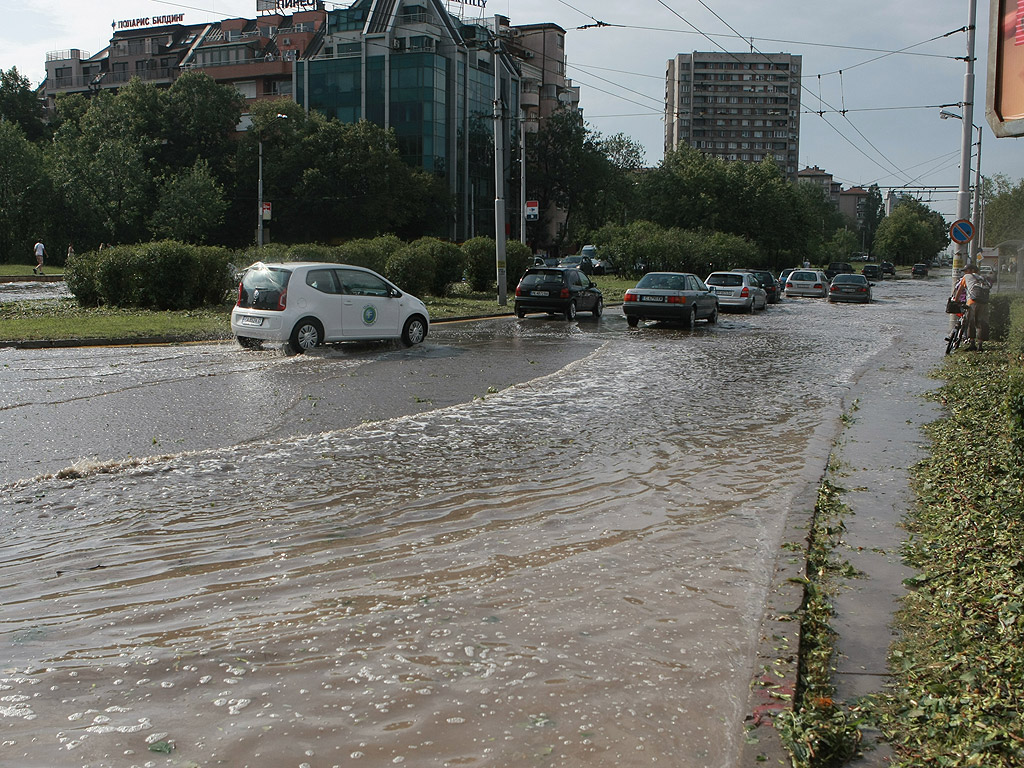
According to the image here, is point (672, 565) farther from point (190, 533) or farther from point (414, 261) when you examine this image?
point (414, 261)

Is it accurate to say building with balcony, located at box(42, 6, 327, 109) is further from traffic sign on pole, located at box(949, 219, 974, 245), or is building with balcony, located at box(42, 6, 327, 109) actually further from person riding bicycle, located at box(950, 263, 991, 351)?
person riding bicycle, located at box(950, 263, 991, 351)

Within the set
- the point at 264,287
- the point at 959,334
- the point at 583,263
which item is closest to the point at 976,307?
the point at 959,334

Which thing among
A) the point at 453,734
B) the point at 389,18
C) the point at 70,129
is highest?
the point at 389,18

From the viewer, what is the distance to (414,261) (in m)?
30.2

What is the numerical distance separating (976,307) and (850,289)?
28666 mm

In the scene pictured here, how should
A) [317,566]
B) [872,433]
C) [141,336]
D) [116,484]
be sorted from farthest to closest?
[141,336]
[872,433]
[116,484]
[317,566]

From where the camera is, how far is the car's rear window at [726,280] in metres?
37.0

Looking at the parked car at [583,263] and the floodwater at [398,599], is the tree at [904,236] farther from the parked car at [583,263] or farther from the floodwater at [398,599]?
the floodwater at [398,599]

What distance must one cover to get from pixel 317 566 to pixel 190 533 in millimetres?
1101

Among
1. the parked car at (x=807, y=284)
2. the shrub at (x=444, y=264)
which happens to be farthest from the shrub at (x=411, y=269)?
the parked car at (x=807, y=284)

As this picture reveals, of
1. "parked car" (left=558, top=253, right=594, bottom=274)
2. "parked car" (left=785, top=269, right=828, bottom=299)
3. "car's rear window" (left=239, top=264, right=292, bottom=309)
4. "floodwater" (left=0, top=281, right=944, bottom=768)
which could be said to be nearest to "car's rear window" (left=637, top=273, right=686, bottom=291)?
"car's rear window" (left=239, top=264, right=292, bottom=309)

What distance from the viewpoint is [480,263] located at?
3581 centimetres

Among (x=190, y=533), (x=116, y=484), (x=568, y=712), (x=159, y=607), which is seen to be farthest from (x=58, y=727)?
(x=116, y=484)

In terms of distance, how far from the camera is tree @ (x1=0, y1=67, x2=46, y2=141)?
85750 mm
